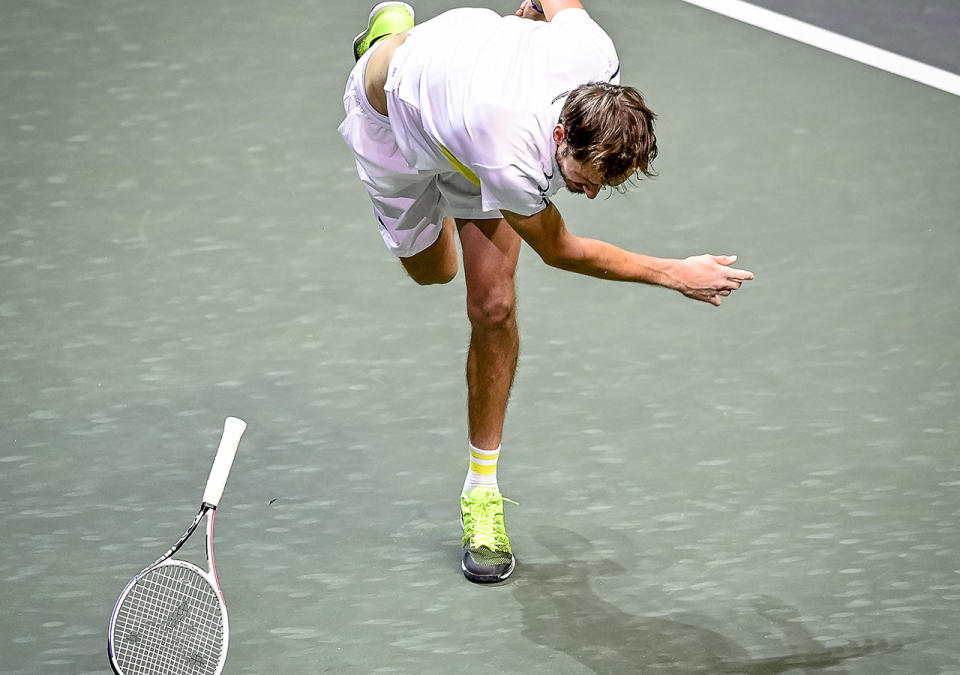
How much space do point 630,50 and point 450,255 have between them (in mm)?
2625

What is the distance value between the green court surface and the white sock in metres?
0.18

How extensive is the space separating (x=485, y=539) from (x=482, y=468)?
8.0 inches

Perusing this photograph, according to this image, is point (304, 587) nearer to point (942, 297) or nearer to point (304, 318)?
point (304, 318)

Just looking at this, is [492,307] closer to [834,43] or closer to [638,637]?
[638,637]

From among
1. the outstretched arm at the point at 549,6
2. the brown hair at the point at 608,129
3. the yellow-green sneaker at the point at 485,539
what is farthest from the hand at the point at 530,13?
the yellow-green sneaker at the point at 485,539

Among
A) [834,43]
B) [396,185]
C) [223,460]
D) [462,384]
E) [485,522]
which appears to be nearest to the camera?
[223,460]

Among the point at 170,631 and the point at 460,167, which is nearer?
the point at 170,631

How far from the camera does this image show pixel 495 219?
3.78 m

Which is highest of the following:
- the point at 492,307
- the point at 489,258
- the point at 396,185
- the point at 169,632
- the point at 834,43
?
the point at 396,185

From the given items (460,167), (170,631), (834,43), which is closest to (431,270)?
(460,167)

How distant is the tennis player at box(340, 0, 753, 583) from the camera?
10.5 feet

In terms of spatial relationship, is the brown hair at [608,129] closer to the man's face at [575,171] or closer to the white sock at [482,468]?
the man's face at [575,171]

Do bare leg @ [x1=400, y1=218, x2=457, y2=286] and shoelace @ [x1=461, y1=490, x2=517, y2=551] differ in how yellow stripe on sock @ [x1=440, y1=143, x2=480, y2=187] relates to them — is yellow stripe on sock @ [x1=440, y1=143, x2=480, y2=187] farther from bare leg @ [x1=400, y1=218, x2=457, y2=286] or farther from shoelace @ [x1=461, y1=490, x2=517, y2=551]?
shoelace @ [x1=461, y1=490, x2=517, y2=551]

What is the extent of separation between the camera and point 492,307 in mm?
3814
